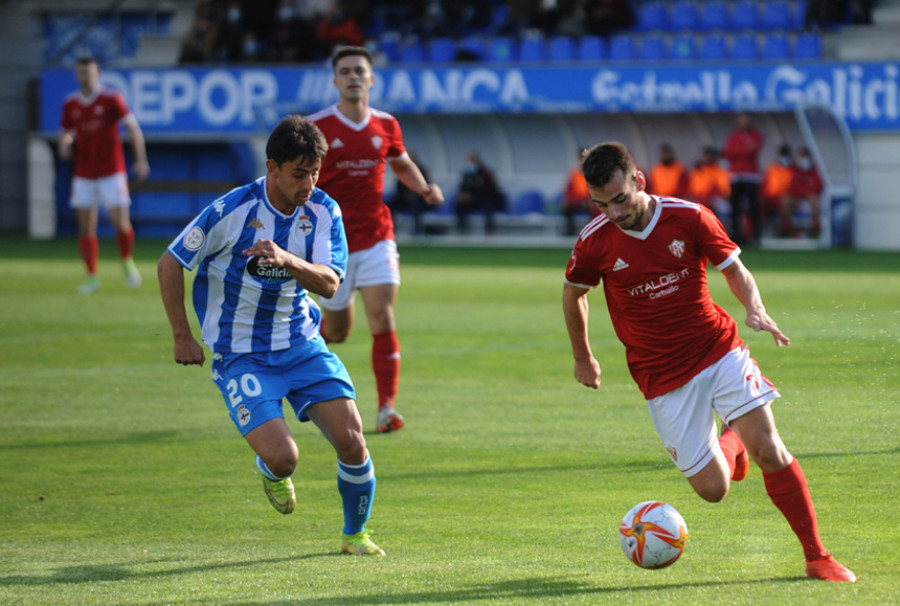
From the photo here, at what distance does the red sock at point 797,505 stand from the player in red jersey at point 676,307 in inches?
7.4

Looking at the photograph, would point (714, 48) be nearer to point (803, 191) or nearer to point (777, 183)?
point (777, 183)

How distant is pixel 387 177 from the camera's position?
1138 inches

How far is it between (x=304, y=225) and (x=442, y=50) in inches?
884

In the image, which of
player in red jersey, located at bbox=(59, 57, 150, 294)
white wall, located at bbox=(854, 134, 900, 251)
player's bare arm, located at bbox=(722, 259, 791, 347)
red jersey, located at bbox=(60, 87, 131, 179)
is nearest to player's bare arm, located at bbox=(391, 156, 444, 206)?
player's bare arm, located at bbox=(722, 259, 791, 347)

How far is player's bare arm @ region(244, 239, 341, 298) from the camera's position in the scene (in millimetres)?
4648

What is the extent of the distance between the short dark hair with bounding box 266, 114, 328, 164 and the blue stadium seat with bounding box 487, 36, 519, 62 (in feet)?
72.9

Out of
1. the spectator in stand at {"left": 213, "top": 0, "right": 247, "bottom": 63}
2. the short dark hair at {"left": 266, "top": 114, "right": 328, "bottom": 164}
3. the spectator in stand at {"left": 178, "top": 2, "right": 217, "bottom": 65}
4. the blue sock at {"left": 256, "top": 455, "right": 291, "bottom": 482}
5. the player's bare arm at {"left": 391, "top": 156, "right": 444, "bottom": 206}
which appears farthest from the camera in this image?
the spectator in stand at {"left": 213, "top": 0, "right": 247, "bottom": 63}

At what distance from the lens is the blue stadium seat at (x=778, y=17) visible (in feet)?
84.8

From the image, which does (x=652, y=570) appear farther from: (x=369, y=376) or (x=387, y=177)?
(x=387, y=177)

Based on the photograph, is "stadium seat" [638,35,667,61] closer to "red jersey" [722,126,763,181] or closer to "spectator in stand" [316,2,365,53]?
"red jersey" [722,126,763,181]

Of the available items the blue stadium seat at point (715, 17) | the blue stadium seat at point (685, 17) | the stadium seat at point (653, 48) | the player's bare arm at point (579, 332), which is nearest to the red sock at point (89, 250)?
the player's bare arm at point (579, 332)

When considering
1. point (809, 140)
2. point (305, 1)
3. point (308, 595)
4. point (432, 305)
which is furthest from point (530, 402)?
point (305, 1)

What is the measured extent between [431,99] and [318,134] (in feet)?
71.3

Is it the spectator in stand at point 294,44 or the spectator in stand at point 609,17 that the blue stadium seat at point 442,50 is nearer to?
the spectator in stand at point 294,44
